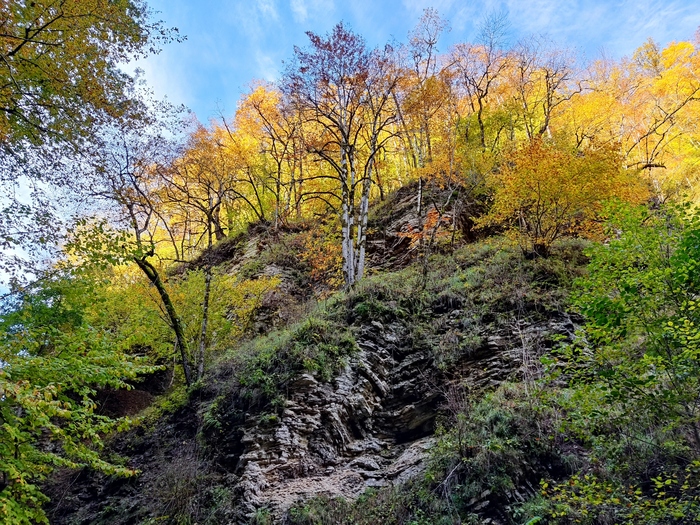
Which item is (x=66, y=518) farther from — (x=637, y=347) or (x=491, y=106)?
(x=491, y=106)

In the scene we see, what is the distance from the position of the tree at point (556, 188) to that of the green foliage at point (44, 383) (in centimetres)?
1114

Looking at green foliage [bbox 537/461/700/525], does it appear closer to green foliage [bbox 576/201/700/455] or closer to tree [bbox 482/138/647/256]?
green foliage [bbox 576/201/700/455]

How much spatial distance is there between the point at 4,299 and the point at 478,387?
985 centimetres

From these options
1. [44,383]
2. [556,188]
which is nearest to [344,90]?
[556,188]

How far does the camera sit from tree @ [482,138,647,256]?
11.3 meters

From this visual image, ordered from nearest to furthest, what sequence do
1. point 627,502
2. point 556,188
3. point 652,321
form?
point 652,321 < point 627,502 < point 556,188

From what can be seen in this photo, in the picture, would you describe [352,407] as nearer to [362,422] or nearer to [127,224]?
[362,422]

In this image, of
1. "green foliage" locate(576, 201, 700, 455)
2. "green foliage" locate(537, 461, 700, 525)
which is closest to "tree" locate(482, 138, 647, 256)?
"green foliage" locate(576, 201, 700, 455)

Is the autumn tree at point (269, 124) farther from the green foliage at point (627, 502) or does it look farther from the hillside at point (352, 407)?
the green foliage at point (627, 502)

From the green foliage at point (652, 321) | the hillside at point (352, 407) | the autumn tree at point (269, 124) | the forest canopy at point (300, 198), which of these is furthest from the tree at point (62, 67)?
the autumn tree at point (269, 124)

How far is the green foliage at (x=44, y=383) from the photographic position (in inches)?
176

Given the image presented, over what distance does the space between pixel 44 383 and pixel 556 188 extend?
1284 cm

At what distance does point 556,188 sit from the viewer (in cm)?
1141

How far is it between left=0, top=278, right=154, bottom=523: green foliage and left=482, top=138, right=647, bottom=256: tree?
36.6ft
